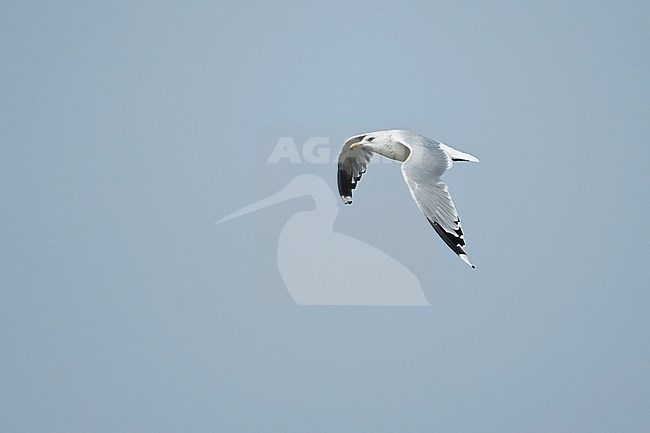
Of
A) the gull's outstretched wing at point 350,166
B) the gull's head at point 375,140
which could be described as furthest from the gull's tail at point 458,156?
the gull's outstretched wing at point 350,166

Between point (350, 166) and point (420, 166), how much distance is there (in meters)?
0.76

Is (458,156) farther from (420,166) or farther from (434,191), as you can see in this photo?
(434,191)

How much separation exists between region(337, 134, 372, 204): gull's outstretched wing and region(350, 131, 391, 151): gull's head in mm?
155

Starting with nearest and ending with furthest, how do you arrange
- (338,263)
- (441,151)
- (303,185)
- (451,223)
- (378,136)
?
(451,223) < (441,151) < (378,136) < (303,185) < (338,263)

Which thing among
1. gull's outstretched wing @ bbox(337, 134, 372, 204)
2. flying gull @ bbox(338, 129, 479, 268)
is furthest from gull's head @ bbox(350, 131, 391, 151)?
gull's outstretched wing @ bbox(337, 134, 372, 204)

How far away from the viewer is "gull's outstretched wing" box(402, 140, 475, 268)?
3074 mm

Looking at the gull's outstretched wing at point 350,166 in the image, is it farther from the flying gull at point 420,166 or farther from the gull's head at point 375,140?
the gull's head at point 375,140

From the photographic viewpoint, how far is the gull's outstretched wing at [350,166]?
157 inches

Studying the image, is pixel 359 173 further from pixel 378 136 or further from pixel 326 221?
pixel 326 221

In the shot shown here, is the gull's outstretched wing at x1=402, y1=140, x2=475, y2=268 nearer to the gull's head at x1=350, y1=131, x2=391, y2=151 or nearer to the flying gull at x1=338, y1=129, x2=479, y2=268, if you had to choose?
the flying gull at x1=338, y1=129, x2=479, y2=268

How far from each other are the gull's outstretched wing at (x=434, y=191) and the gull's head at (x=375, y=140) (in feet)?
0.73

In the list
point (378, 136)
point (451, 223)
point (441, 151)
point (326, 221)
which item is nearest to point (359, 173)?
point (378, 136)

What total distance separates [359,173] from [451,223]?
1.01 metres

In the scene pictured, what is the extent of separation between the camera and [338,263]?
5.62 m
